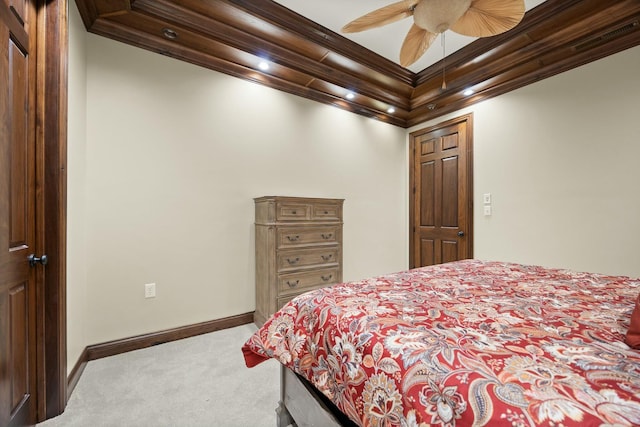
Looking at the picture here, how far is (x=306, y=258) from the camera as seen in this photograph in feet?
9.17

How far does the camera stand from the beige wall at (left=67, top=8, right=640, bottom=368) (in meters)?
2.17

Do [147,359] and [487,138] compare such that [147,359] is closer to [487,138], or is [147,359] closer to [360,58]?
[360,58]

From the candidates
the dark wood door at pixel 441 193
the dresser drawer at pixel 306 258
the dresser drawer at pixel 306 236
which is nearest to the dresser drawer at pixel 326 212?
the dresser drawer at pixel 306 236

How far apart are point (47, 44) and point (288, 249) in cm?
209

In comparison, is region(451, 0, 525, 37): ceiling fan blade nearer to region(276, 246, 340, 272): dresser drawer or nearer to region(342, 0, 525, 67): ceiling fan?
region(342, 0, 525, 67): ceiling fan

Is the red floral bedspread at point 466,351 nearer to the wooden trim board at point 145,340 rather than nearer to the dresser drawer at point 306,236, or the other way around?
A: the dresser drawer at point 306,236

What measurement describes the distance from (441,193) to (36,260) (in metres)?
3.96

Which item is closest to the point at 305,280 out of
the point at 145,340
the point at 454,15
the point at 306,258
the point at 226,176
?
the point at 306,258

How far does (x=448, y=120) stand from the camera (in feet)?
12.2

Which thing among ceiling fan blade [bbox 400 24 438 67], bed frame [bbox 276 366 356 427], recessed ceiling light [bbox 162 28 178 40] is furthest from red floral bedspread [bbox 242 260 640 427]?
recessed ceiling light [bbox 162 28 178 40]

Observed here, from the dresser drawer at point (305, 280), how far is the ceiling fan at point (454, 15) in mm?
2069

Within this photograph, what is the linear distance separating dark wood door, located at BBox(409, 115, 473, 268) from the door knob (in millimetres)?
3860

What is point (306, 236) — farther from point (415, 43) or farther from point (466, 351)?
point (466, 351)

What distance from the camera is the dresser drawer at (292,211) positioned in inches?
104
